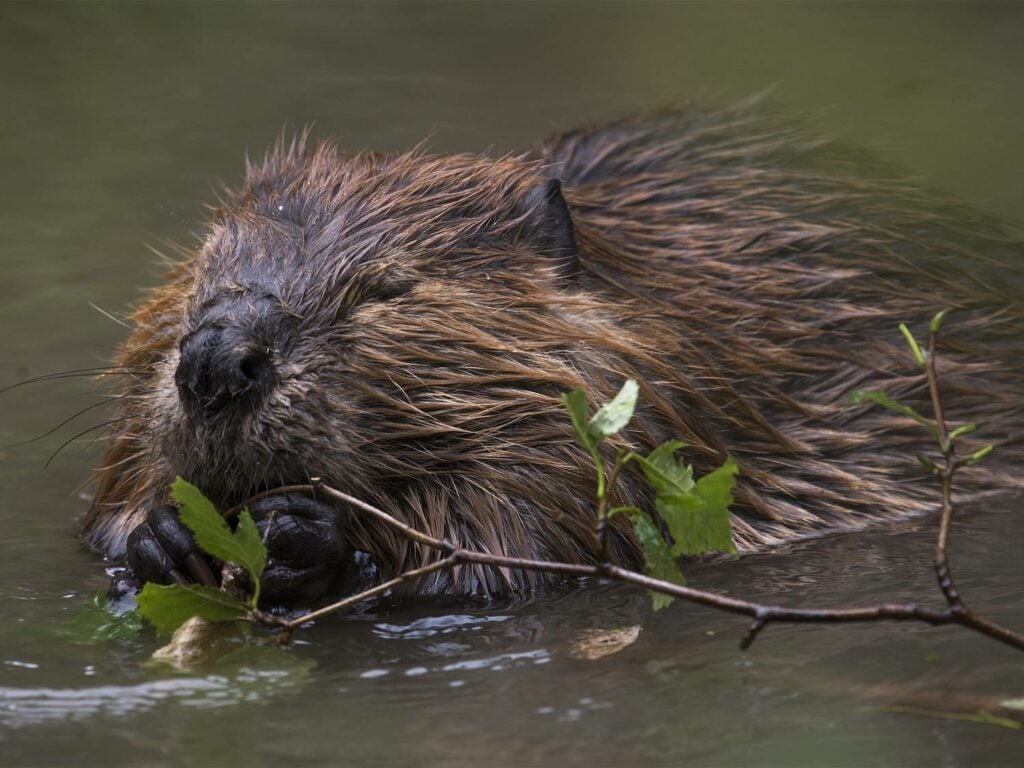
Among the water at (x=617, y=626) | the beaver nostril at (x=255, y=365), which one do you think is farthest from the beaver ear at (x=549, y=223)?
the beaver nostril at (x=255, y=365)

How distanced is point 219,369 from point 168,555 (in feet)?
1.27

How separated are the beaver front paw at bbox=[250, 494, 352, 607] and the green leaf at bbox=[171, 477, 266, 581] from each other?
0.26 metres

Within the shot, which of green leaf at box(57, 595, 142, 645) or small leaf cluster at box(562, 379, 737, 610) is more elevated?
small leaf cluster at box(562, 379, 737, 610)

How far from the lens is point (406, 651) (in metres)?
2.71

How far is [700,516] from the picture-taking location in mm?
2445

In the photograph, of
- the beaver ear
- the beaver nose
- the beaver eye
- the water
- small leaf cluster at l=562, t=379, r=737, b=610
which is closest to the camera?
the water

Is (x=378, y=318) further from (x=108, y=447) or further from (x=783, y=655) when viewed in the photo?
(x=783, y=655)

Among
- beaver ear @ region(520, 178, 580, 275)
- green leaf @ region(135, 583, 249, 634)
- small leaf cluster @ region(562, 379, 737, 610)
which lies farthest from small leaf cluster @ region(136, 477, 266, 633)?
beaver ear @ region(520, 178, 580, 275)

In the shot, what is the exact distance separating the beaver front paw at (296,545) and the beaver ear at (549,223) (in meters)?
0.82

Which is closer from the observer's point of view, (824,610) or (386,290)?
(824,610)

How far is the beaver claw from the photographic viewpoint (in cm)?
287

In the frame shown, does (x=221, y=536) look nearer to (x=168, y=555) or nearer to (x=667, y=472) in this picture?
(x=168, y=555)

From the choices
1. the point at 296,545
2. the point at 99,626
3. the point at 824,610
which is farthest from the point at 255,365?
the point at 824,610

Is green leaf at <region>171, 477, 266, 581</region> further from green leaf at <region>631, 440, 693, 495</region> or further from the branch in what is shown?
green leaf at <region>631, 440, 693, 495</region>
